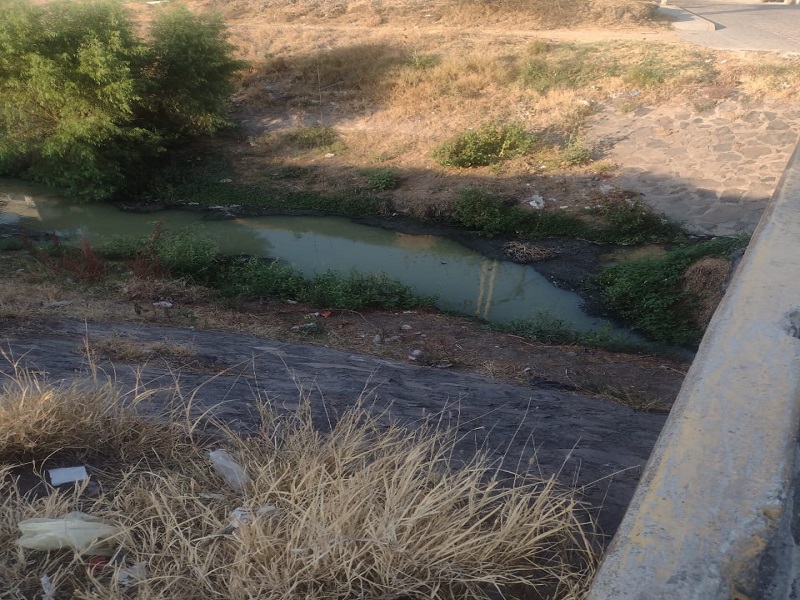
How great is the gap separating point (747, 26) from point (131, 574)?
1910cm

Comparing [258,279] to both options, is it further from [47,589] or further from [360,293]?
[47,589]

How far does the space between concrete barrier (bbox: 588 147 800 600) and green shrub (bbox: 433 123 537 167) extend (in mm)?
8998

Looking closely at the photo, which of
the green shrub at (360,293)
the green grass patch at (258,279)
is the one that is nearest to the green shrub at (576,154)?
the green grass patch at (258,279)

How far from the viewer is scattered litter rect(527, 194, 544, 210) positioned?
33.9 ft

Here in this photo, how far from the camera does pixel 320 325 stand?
6.89 metres

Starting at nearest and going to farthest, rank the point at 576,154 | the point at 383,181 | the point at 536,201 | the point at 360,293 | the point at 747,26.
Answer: the point at 360,293 → the point at 536,201 → the point at 576,154 → the point at 383,181 → the point at 747,26

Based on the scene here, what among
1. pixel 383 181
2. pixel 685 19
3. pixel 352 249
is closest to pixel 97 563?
pixel 352 249

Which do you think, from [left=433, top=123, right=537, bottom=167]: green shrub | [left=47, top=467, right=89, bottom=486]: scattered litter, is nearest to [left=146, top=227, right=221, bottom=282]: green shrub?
Result: [left=433, top=123, right=537, bottom=167]: green shrub

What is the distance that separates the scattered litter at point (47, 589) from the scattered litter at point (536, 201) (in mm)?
9291

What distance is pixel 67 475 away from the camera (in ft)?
8.05

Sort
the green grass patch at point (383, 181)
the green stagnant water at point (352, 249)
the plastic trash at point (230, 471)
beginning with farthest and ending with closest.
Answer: the green grass patch at point (383, 181), the green stagnant water at point (352, 249), the plastic trash at point (230, 471)

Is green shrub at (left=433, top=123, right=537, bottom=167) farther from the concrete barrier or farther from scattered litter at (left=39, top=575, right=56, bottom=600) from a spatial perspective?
scattered litter at (left=39, top=575, right=56, bottom=600)

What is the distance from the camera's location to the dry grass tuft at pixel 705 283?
742 centimetres

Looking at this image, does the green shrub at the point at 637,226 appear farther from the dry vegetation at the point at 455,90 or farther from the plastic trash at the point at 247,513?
the plastic trash at the point at 247,513
